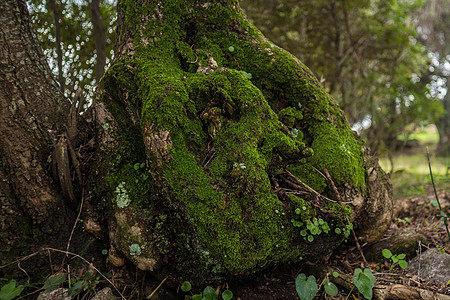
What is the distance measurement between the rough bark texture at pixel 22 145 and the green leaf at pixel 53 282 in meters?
0.40

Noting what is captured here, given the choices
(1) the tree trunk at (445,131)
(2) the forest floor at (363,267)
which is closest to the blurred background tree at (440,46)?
(1) the tree trunk at (445,131)

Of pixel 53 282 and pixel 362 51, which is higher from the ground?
pixel 362 51

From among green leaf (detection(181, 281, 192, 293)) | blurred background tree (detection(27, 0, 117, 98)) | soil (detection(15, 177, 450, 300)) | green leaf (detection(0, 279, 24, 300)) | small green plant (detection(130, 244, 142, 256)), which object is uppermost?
blurred background tree (detection(27, 0, 117, 98))

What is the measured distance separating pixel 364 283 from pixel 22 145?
285 cm

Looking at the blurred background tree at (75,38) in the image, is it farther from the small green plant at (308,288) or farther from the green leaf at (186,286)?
the small green plant at (308,288)

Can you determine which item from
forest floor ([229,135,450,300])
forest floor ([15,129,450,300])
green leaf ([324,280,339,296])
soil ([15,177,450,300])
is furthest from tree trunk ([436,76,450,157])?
green leaf ([324,280,339,296])

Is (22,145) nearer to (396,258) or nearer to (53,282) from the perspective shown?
(53,282)

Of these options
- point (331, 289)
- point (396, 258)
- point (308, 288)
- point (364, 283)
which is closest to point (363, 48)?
point (396, 258)

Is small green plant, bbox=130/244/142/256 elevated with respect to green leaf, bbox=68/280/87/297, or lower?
elevated

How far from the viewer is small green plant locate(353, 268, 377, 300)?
6.23 ft

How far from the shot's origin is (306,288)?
1864 mm

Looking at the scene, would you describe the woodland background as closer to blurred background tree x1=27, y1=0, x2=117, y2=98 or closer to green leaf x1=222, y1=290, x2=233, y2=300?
blurred background tree x1=27, y1=0, x2=117, y2=98

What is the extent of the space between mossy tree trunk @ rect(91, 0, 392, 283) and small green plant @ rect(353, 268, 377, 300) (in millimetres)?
280

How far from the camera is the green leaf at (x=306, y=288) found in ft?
6.03
